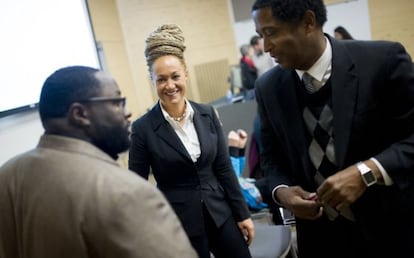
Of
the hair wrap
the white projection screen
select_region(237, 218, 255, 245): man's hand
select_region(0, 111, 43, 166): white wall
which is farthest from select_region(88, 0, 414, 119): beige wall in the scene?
select_region(237, 218, 255, 245): man's hand

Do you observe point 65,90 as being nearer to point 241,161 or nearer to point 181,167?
point 181,167

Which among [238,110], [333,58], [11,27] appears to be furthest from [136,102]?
[333,58]

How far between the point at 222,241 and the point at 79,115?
0.93 m

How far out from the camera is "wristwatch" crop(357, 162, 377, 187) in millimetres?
967

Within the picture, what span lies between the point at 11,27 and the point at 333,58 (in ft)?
4.90

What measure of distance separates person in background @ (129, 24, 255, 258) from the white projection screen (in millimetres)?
686

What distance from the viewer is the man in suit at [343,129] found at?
99cm

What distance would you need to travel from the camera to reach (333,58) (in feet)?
3.55

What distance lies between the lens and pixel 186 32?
272 inches

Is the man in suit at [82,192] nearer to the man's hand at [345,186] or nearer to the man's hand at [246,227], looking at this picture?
the man's hand at [345,186]

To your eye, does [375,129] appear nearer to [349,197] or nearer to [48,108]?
[349,197]

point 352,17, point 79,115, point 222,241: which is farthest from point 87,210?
point 352,17

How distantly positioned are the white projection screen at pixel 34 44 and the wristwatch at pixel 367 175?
5.07 feet

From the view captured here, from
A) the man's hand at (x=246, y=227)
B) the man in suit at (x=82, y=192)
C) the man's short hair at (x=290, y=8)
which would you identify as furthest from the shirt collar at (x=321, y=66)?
the man's hand at (x=246, y=227)
